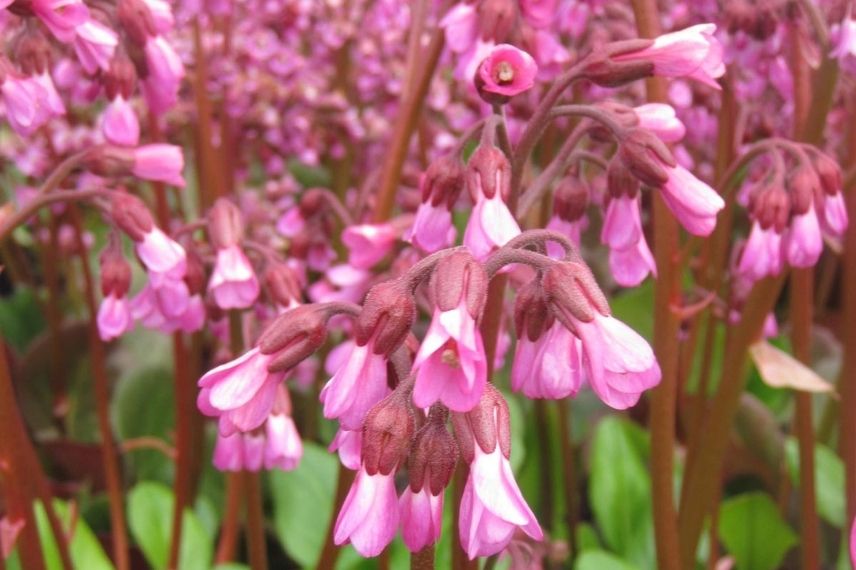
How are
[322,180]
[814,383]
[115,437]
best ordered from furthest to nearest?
[322,180], [115,437], [814,383]

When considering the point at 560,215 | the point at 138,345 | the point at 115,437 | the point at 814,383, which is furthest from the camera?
the point at 138,345

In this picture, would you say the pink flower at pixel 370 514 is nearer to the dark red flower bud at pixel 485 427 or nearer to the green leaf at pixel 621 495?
the dark red flower bud at pixel 485 427

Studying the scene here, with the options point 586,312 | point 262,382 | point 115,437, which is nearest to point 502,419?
point 586,312

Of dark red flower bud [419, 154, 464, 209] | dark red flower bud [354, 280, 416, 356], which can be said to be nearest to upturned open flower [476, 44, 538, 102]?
dark red flower bud [419, 154, 464, 209]

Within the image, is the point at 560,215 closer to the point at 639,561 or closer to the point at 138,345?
the point at 639,561

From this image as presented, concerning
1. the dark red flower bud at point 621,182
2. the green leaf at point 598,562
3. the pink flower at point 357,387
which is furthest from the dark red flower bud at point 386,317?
the green leaf at point 598,562

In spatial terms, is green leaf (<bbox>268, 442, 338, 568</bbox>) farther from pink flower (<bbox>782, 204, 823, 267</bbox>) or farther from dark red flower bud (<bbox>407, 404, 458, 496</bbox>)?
dark red flower bud (<bbox>407, 404, 458, 496</bbox>)
